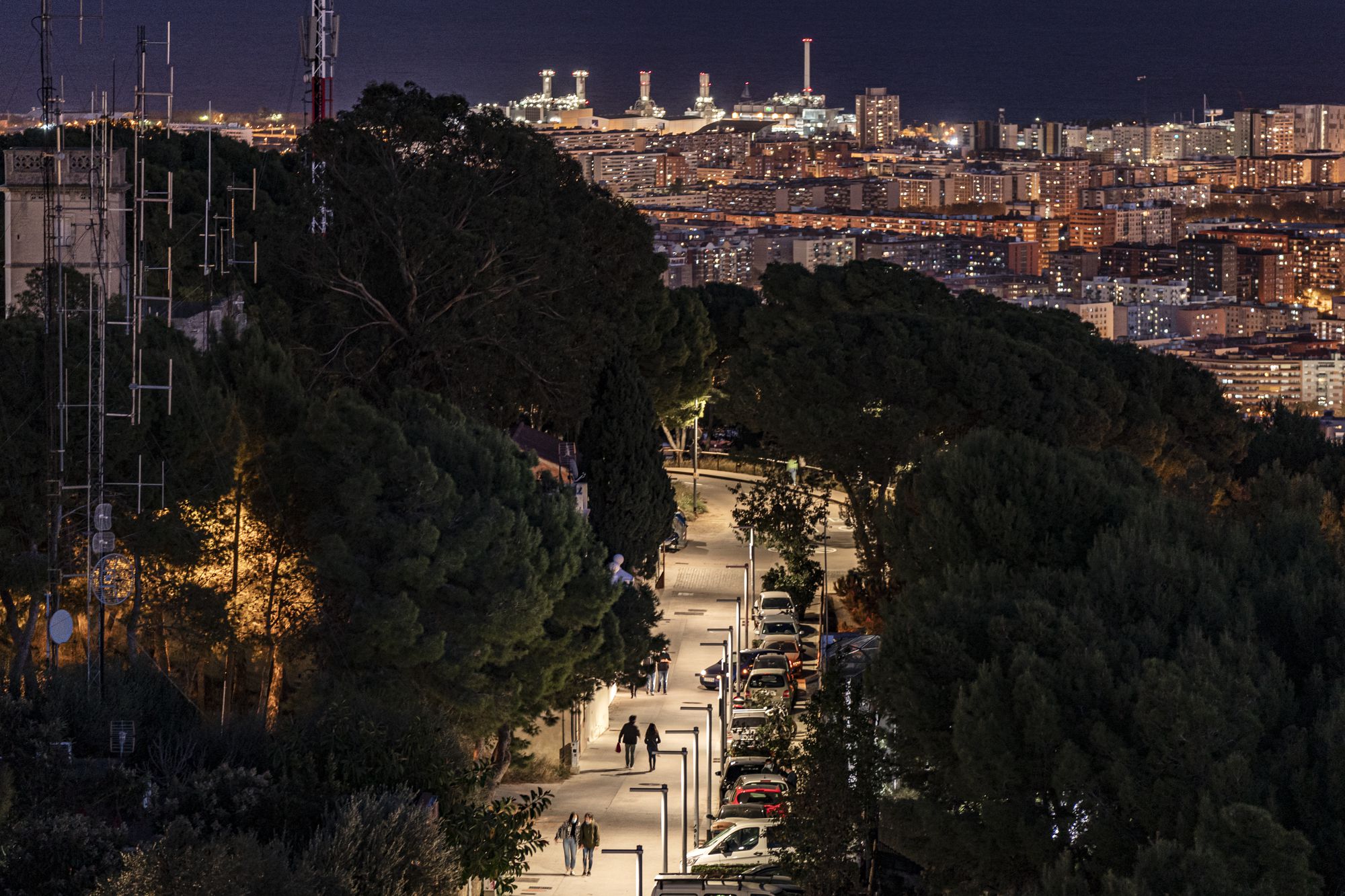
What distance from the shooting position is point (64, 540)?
14.5 meters

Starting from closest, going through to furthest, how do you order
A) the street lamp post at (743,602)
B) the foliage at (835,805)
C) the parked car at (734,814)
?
the foliage at (835,805), the parked car at (734,814), the street lamp post at (743,602)

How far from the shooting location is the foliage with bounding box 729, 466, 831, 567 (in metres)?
24.8

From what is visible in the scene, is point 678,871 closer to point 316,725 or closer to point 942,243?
point 316,725

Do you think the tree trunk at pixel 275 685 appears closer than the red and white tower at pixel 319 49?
Yes

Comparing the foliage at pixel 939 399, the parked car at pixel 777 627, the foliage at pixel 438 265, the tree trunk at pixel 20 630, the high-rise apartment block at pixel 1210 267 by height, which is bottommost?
the parked car at pixel 777 627

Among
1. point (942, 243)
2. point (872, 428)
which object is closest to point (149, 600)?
point (872, 428)

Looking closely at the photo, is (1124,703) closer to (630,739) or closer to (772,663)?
(630,739)

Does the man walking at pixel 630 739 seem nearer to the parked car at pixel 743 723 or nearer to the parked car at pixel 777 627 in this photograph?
the parked car at pixel 743 723

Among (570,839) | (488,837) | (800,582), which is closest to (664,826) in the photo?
(570,839)

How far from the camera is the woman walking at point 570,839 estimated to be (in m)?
14.9

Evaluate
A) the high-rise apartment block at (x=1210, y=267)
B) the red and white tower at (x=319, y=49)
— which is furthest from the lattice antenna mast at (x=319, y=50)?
the high-rise apartment block at (x=1210, y=267)

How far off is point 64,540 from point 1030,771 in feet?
25.7

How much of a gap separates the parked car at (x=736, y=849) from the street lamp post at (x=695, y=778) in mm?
365

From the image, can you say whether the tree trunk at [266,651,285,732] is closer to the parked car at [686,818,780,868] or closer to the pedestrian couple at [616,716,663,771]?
the parked car at [686,818,780,868]
